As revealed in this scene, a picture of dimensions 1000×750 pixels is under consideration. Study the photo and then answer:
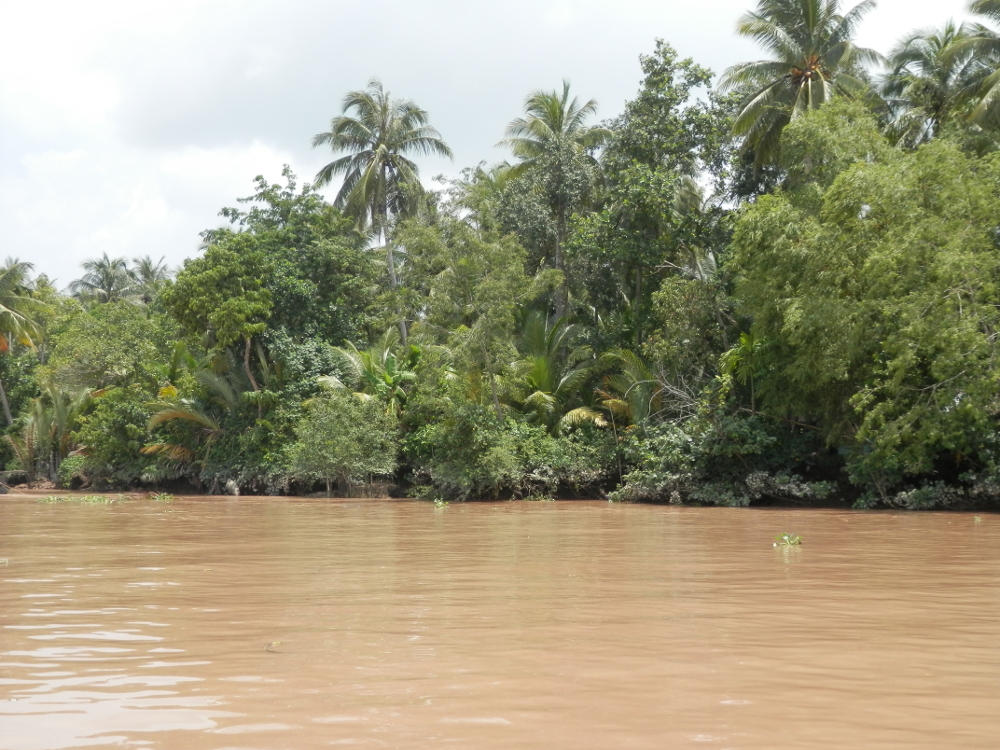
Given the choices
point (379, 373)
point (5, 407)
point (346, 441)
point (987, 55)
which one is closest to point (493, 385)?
point (346, 441)

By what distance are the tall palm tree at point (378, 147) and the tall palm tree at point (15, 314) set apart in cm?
1200

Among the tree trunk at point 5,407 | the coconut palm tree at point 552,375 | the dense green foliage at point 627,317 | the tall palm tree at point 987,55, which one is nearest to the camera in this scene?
the dense green foliage at point 627,317

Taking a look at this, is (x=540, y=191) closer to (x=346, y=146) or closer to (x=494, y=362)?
(x=494, y=362)

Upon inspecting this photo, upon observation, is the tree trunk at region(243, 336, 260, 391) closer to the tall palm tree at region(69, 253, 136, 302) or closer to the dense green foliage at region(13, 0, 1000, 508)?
the dense green foliage at region(13, 0, 1000, 508)

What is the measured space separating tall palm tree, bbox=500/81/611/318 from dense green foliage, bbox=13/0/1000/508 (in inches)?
4.1

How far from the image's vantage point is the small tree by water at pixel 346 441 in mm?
26031

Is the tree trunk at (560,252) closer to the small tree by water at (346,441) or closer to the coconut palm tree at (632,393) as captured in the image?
the coconut palm tree at (632,393)

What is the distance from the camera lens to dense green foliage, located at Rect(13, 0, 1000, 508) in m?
18.2

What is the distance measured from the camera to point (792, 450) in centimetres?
2172

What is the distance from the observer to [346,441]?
25797 millimetres

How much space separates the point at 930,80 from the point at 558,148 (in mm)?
10328

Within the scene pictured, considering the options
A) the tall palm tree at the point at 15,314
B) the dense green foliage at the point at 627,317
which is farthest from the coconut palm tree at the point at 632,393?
the tall palm tree at the point at 15,314

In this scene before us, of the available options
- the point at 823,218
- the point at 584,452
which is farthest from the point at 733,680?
the point at 584,452

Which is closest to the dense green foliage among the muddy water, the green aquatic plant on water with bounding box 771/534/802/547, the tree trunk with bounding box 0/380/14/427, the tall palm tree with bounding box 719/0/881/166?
the tall palm tree with bounding box 719/0/881/166
